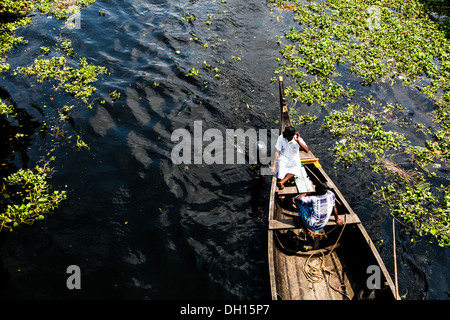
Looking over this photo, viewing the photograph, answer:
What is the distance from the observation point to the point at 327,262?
734 centimetres

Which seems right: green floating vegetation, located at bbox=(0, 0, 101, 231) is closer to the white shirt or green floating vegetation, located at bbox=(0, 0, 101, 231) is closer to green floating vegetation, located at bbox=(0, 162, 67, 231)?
green floating vegetation, located at bbox=(0, 162, 67, 231)

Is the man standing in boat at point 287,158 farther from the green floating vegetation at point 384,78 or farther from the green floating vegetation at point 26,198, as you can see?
the green floating vegetation at point 26,198

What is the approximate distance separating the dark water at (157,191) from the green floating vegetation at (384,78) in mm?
832

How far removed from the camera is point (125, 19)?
17.2 m

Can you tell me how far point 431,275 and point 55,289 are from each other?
10134mm

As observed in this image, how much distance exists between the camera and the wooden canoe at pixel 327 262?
20.9ft

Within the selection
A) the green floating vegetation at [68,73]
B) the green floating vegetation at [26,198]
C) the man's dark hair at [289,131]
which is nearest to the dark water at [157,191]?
the green floating vegetation at [26,198]

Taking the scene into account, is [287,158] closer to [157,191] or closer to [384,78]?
[157,191]

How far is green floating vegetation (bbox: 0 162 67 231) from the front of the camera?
7.43 metres


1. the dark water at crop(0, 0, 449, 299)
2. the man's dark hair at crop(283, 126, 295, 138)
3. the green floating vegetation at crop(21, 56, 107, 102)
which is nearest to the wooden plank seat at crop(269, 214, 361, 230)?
the dark water at crop(0, 0, 449, 299)

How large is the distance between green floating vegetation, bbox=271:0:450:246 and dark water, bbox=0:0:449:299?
832 millimetres

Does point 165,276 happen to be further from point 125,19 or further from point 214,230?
point 125,19

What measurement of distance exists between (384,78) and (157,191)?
13414 mm
